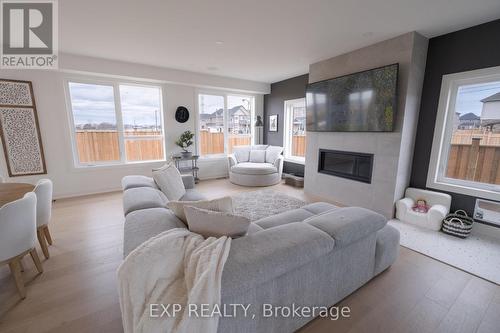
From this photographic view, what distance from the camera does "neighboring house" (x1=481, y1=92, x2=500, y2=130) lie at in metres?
2.62

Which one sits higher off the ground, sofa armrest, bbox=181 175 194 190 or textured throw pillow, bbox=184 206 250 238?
textured throw pillow, bbox=184 206 250 238

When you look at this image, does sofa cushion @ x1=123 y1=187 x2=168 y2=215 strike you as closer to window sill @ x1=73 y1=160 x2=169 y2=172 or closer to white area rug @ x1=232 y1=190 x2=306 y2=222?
white area rug @ x1=232 y1=190 x2=306 y2=222

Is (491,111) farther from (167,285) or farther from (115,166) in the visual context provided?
(115,166)

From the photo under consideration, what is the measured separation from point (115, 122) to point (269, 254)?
4.59 m

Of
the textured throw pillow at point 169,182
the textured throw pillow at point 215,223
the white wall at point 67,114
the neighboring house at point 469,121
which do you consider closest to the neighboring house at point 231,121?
the white wall at point 67,114

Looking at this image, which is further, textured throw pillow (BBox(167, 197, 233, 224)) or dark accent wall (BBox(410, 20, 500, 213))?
dark accent wall (BBox(410, 20, 500, 213))

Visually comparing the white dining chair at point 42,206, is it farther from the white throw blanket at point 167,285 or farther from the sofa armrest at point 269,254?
the sofa armrest at point 269,254

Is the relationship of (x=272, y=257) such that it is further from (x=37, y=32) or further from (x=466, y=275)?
(x=37, y=32)

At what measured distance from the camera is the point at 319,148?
4.15m

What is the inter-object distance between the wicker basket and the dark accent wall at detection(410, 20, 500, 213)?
0.42ft

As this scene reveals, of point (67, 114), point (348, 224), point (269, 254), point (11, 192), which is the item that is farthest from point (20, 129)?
point (348, 224)

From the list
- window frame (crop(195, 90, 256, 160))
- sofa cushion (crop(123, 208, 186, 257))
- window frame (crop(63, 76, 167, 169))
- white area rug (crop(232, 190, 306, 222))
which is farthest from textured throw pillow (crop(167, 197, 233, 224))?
window frame (crop(195, 90, 256, 160))

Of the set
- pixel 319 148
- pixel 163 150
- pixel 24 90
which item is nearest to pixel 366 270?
pixel 319 148

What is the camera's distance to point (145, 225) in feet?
4.58
